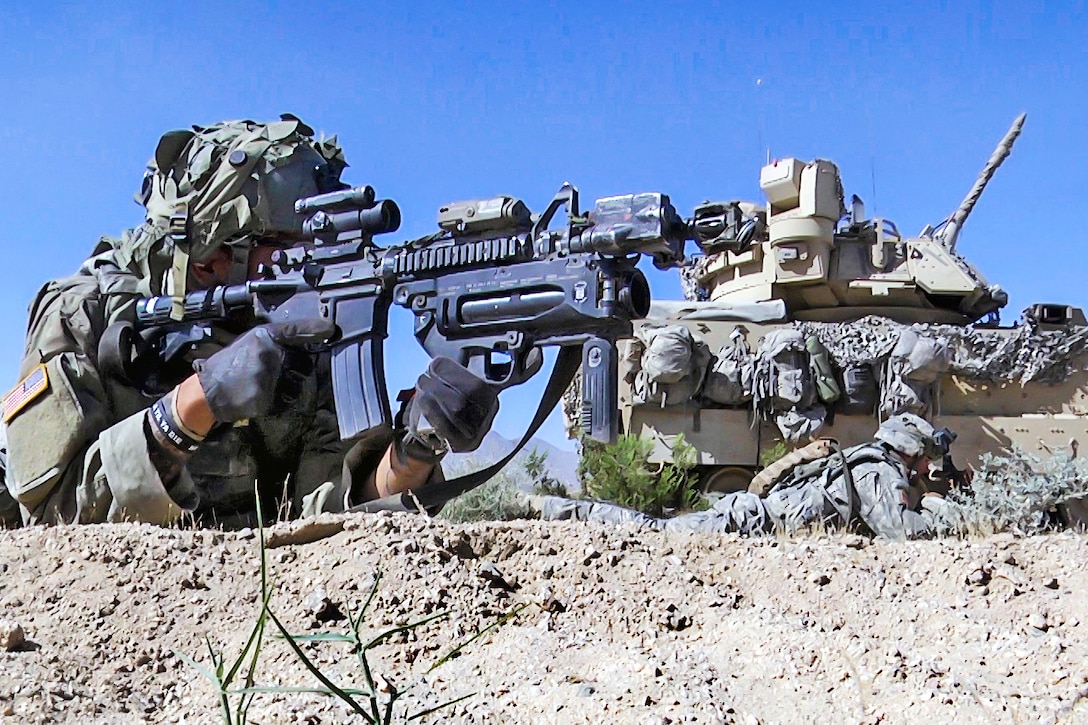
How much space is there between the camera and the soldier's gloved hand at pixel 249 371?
446cm

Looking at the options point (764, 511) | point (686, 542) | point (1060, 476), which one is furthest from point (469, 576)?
point (1060, 476)

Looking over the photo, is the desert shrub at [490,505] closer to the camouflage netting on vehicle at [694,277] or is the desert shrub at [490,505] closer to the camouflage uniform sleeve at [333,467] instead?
the camouflage uniform sleeve at [333,467]

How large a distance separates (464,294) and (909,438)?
3.94 m

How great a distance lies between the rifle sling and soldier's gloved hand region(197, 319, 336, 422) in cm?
68

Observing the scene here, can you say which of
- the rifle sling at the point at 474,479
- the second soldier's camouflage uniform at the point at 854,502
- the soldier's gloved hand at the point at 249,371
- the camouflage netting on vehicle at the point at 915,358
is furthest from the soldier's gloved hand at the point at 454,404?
the camouflage netting on vehicle at the point at 915,358

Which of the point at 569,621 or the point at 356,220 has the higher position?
the point at 356,220

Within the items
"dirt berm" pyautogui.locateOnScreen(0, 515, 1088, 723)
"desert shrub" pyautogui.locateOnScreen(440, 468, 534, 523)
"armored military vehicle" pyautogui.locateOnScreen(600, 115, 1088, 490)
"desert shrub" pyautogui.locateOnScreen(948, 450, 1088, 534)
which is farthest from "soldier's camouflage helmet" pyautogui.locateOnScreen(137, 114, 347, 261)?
"armored military vehicle" pyautogui.locateOnScreen(600, 115, 1088, 490)

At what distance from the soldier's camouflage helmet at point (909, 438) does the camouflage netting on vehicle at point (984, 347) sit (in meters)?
4.21

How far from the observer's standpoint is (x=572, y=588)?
9.89 ft

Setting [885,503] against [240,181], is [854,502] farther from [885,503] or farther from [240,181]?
[240,181]

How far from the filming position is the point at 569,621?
2.84 m

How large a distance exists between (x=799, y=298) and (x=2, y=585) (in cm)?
1086

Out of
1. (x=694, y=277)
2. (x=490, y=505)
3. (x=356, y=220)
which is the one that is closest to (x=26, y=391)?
(x=356, y=220)

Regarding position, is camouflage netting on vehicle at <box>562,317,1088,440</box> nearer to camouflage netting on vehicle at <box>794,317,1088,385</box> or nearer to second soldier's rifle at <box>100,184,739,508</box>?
camouflage netting on vehicle at <box>794,317,1088,385</box>
